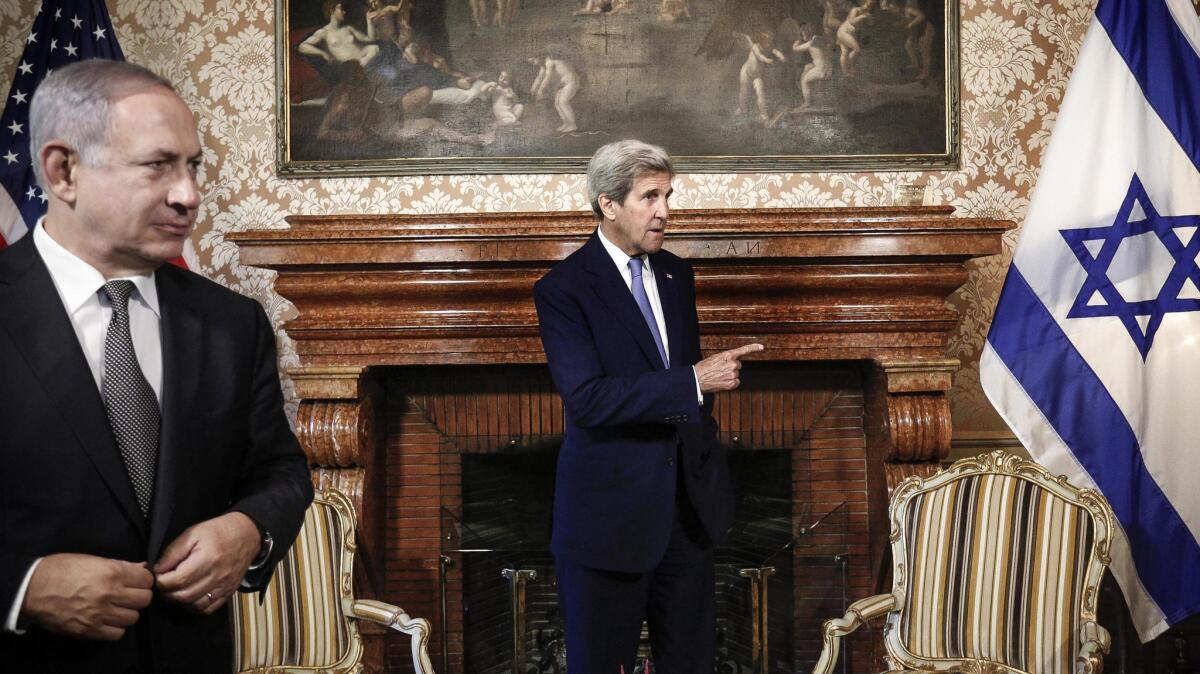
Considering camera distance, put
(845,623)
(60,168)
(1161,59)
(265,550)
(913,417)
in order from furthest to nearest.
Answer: (913,417)
(1161,59)
(845,623)
(265,550)
(60,168)

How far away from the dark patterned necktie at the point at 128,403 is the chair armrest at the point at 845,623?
192 centimetres

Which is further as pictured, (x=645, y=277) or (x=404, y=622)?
(x=404, y=622)

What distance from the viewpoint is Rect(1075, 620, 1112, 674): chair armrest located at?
2.49 metres

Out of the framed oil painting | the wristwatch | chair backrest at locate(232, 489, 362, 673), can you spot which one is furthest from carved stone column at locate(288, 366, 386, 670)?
the wristwatch

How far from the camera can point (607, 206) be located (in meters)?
2.26

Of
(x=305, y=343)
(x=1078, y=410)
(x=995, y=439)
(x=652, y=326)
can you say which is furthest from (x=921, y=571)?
(x=305, y=343)

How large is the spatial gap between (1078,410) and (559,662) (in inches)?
77.4

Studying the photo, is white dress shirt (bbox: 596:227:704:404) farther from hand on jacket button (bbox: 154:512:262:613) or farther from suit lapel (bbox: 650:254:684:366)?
hand on jacket button (bbox: 154:512:262:613)

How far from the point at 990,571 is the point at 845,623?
0.51 metres

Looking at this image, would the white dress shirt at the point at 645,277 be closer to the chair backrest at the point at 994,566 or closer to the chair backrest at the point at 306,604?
the chair backrest at the point at 994,566

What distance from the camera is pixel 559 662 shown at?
346 centimetres

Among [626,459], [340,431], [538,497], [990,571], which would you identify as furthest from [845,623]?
[340,431]

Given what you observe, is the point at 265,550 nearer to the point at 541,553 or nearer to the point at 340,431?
the point at 340,431

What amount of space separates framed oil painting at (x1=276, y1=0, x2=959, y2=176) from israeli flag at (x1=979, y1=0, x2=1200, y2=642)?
24.7 inches
